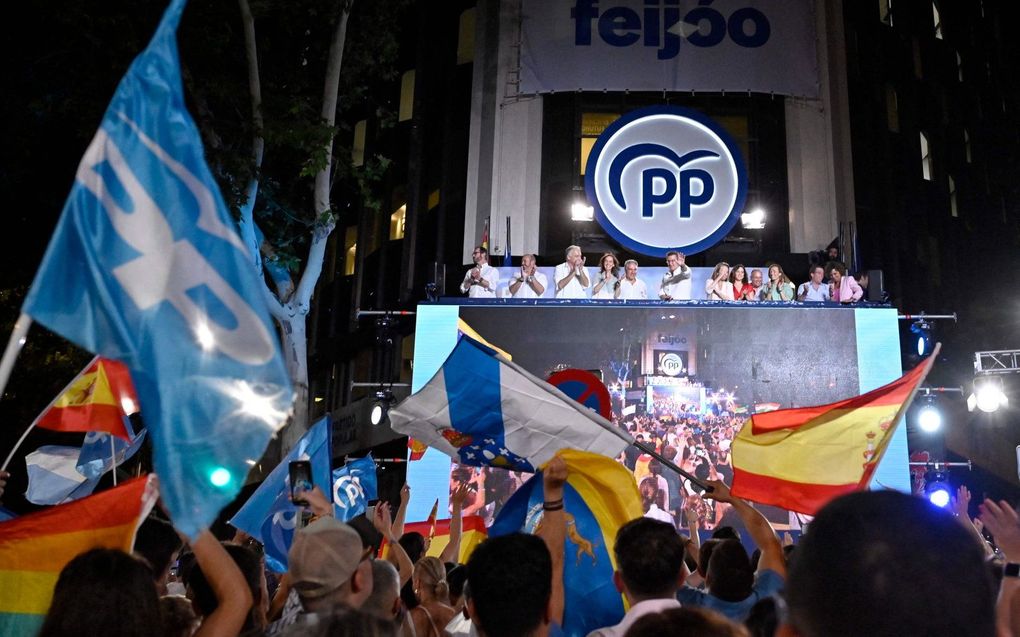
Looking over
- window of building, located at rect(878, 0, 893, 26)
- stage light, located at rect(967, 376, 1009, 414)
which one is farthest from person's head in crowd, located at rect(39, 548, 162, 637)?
window of building, located at rect(878, 0, 893, 26)

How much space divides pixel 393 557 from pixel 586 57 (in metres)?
15.8

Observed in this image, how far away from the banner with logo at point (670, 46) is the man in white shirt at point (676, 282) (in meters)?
5.85

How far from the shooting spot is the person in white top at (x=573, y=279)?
1523cm

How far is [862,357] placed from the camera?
14078mm

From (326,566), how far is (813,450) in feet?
12.8

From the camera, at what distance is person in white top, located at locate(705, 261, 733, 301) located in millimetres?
14859

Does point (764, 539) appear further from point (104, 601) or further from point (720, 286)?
point (720, 286)

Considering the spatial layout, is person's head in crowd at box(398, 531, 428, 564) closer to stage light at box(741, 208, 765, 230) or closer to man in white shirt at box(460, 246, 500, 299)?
man in white shirt at box(460, 246, 500, 299)

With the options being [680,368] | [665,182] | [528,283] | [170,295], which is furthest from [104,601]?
[665,182]

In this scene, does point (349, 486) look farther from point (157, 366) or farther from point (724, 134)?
point (724, 134)

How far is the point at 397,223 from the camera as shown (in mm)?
28656

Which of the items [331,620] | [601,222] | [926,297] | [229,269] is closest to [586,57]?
[601,222]

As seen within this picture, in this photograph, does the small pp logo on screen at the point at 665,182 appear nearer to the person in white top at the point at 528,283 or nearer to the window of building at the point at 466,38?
the person in white top at the point at 528,283

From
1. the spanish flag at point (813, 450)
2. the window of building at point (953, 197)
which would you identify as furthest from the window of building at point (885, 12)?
the spanish flag at point (813, 450)
